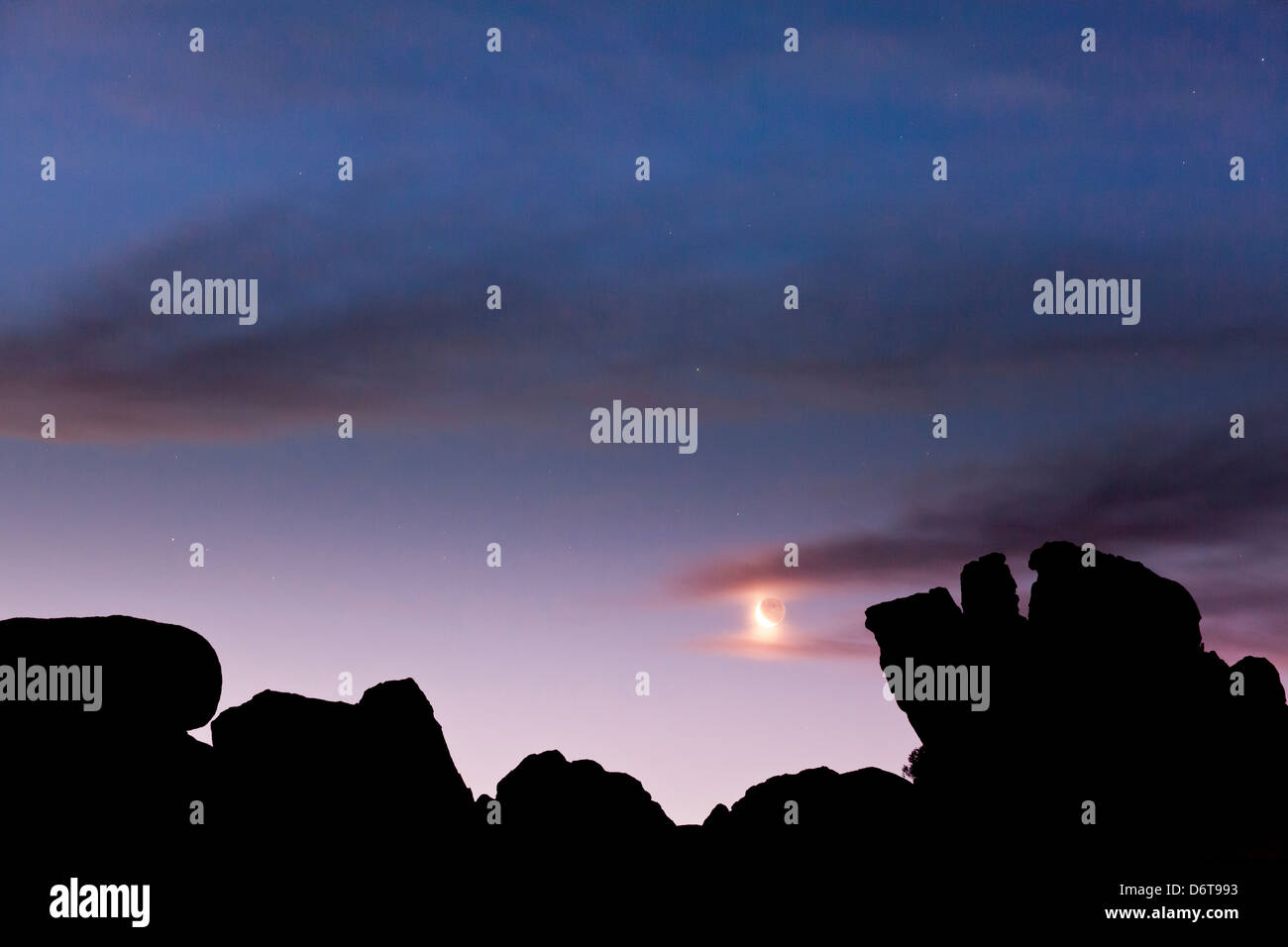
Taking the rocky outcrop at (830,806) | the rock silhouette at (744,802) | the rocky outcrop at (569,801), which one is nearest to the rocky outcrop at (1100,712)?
the rock silhouette at (744,802)

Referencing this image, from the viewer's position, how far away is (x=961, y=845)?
68.6 meters

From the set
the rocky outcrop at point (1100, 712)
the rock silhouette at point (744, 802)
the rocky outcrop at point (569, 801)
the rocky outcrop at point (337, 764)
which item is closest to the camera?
the rock silhouette at point (744, 802)

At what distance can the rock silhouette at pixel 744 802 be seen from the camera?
58906 millimetres

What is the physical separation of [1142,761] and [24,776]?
60.4 metres

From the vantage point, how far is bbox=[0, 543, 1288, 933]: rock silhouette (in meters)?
58.9
